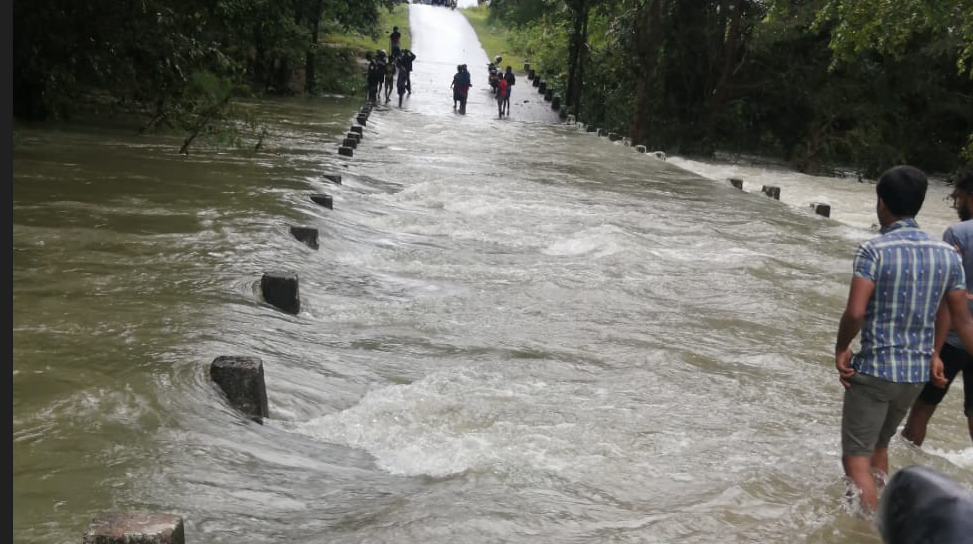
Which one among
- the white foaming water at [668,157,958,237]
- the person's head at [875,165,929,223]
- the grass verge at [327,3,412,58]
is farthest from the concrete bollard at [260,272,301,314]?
the grass verge at [327,3,412,58]

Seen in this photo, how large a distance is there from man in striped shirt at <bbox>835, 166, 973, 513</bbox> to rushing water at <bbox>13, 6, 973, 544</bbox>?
776mm

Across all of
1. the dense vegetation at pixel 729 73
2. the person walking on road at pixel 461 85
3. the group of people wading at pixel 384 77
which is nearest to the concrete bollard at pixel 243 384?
the dense vegetation at pixel 729 73

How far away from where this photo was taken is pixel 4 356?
4.27m

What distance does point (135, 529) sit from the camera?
4.05m

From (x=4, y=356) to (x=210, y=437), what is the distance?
1.77m

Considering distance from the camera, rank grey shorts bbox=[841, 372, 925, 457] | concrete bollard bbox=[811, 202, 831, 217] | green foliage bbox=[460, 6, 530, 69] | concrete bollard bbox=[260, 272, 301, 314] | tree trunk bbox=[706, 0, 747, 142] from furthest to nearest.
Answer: green foliage bbox=[460, 6, 530, 69], tree trunk bbox=[706, 0, 747, 142], concrete bollard bbox=[811, 202, 831, 217], concrete bollard bbox=[260, 272, 301, 314], grey shorts bbox=[841, 372, 925, 457]

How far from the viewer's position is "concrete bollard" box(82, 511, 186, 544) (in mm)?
3992

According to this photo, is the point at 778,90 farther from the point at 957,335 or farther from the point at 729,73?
the point at 957,335

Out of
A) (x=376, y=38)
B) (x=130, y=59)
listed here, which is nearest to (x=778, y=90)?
(x=376, y=38)

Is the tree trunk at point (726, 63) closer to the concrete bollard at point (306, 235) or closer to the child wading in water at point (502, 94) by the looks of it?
the child wading in water at point (502, 94)

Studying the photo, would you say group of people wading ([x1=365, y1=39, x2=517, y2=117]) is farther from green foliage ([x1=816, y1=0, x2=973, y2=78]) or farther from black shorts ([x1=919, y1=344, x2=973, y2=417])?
black shorts ([x1=919, y1=344, x2=973, y2=417])

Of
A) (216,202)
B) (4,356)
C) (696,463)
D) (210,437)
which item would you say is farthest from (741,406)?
(216,202)

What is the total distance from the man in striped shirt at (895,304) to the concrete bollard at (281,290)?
4936 mm

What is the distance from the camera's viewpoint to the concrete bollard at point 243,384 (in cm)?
637
